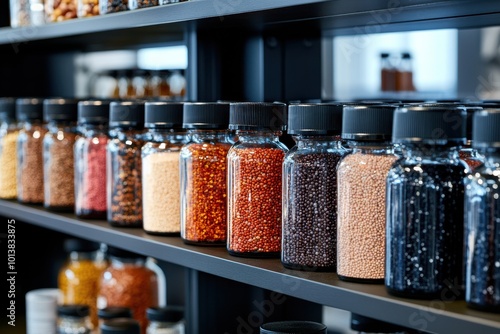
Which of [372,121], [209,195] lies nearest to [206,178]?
[209,195]

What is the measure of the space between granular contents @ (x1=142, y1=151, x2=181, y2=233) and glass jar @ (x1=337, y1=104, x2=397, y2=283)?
16.8 inches

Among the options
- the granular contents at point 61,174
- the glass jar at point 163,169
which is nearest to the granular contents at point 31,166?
the granular contents at point 61,174

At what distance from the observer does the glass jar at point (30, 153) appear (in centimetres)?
189

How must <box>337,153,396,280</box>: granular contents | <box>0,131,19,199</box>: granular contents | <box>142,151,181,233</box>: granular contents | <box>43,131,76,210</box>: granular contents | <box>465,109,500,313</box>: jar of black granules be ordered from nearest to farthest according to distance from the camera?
<box>465,109,500,313</box>: jar of black granules → <box>337,153,396,280</box>: granular contents → <box>142,151,181,233</box>: granular contents → <box>43,131,76,210</box>: granular contents → <box>0,131,19,199</box>: granular contents

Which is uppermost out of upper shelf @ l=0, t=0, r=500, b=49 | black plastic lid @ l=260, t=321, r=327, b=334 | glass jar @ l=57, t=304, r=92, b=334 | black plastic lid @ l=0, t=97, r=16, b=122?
upper shelf @ l=0, t=0, r=500, b=49

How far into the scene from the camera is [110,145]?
1580mm

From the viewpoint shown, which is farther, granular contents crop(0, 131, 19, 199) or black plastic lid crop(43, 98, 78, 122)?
granular contents crop(0, 131, 19, 199)

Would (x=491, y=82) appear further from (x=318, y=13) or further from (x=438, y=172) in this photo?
(x=438, y=172)

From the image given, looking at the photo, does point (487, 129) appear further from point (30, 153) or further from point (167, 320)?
point (30, 153)

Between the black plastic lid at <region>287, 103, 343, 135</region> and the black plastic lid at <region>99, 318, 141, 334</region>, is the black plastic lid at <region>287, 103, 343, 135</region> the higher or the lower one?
the higher one

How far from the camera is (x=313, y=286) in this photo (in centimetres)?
106

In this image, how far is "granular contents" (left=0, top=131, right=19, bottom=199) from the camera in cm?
200

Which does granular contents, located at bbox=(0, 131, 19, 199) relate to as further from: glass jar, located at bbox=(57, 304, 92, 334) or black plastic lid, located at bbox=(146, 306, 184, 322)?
black plastic lid, located at bbox=(146, 306, 184, 322)

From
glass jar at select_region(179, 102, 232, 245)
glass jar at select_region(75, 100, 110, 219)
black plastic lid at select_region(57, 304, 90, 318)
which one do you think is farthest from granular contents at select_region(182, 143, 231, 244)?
black plastic lid at select_region(57, 304, 90, 318)
